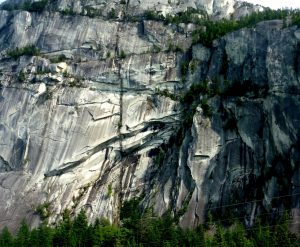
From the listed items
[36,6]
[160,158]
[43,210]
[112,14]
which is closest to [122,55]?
[112,14]

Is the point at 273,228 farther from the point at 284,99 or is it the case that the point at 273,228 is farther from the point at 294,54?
the point at 294,54

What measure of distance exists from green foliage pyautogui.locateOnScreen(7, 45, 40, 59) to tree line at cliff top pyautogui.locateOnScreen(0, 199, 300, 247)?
2481cm

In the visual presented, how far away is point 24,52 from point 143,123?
732 inches

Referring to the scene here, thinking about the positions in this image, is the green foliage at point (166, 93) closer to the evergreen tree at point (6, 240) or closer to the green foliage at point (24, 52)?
the green foliage at point (24, 52)

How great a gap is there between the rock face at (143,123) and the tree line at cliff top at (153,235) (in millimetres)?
2699

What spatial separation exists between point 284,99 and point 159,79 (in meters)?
17.9

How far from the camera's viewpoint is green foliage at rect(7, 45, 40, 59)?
71062 millimetres

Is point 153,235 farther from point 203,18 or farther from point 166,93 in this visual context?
point 203,18

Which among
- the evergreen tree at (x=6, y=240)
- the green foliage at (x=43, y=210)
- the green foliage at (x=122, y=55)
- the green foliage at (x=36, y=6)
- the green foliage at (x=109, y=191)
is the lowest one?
the evergreen tree at (x=6, y=240)

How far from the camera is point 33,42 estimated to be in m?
73.9

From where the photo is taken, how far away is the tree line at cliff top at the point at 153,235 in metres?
44.9

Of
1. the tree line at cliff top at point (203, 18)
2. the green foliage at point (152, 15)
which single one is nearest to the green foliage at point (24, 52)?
the tree line at cliff top at point (203, 18)

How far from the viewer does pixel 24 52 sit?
7138 centimetres

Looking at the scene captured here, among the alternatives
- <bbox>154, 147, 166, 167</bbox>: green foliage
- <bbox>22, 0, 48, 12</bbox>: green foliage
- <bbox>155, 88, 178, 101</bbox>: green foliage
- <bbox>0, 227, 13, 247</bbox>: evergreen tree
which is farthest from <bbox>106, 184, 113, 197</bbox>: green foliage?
<bbox>22, 0, 48, 12</bbox>: green foliage
